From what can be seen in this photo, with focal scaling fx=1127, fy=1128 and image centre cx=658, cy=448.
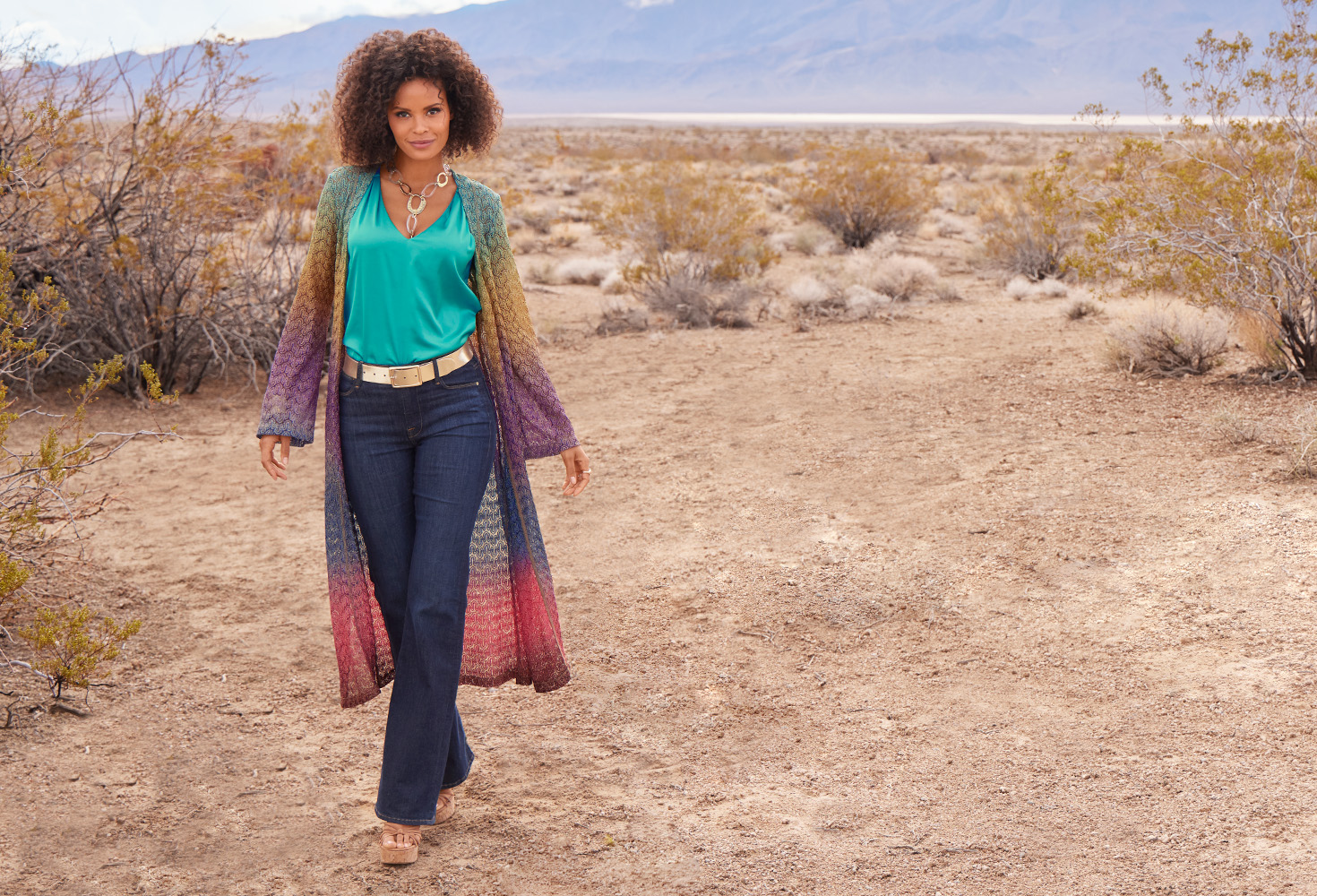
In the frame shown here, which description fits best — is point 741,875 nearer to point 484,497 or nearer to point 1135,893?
point 1135,893

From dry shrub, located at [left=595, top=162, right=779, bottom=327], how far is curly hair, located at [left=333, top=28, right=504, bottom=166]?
8094mm

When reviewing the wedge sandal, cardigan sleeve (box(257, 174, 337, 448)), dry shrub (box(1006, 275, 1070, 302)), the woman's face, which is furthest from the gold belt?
dry shrub (box(1006, 275, 1070, 302))

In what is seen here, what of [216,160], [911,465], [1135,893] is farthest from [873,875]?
[216,160]

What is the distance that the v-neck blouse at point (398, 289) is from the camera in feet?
8.71

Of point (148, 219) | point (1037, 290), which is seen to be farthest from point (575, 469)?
point (1037, 290)

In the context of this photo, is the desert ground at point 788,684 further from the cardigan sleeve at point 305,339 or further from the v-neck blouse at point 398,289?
the v-neck blouse at point 398,289

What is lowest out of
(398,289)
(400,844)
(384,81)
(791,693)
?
(791,693)

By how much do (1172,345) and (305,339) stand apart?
21.5ft

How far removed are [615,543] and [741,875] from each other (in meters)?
2.64

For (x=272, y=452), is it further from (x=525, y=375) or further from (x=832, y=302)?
(x=832, y=302)

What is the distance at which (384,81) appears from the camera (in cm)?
274

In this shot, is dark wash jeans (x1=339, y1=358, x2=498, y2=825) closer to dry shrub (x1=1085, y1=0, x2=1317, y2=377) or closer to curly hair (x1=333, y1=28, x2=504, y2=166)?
curly hair (x1=333, y1=28, x2=504, y2=166)

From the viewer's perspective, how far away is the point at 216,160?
7875 millimetres

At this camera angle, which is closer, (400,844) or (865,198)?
(400,844)
